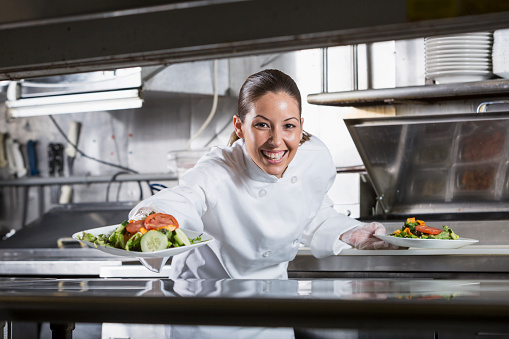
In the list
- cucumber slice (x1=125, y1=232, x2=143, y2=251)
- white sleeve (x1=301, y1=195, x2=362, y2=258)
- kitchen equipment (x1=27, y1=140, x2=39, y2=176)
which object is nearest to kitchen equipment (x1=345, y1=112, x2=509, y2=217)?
white sleeve (x1=301, y1=195, x2=362, y2=258)

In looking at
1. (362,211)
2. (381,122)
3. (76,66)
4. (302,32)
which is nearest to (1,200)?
(362,211)

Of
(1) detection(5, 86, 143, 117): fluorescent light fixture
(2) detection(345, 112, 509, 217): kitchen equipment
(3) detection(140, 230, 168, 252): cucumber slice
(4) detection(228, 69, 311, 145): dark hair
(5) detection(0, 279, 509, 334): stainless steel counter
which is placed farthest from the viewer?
(1) detection(5, 86, 143, 117): fluorescent light fixture

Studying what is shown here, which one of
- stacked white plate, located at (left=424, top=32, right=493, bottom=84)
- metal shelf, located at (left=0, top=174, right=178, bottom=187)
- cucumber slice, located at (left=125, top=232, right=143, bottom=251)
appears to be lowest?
cucumber slice, located at (left=125, top=232, right=143, bottom=251)

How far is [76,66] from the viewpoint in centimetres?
77

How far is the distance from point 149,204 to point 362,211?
1.58 metres

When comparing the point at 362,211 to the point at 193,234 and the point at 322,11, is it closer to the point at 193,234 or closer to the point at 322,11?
the point at 193,234

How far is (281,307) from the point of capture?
0.58 metres

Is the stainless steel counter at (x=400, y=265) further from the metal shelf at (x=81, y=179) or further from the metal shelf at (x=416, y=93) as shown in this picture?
the metal shelf at (x=81, y=179)

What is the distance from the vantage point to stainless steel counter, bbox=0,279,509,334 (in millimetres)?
554

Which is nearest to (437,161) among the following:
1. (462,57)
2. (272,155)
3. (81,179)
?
(462,57)

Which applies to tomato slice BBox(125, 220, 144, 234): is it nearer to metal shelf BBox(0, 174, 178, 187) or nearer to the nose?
the nose

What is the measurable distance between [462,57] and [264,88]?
1.03m

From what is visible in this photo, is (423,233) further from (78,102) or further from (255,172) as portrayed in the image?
(78,102)

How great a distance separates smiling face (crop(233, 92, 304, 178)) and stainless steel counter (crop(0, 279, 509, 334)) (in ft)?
3.33
